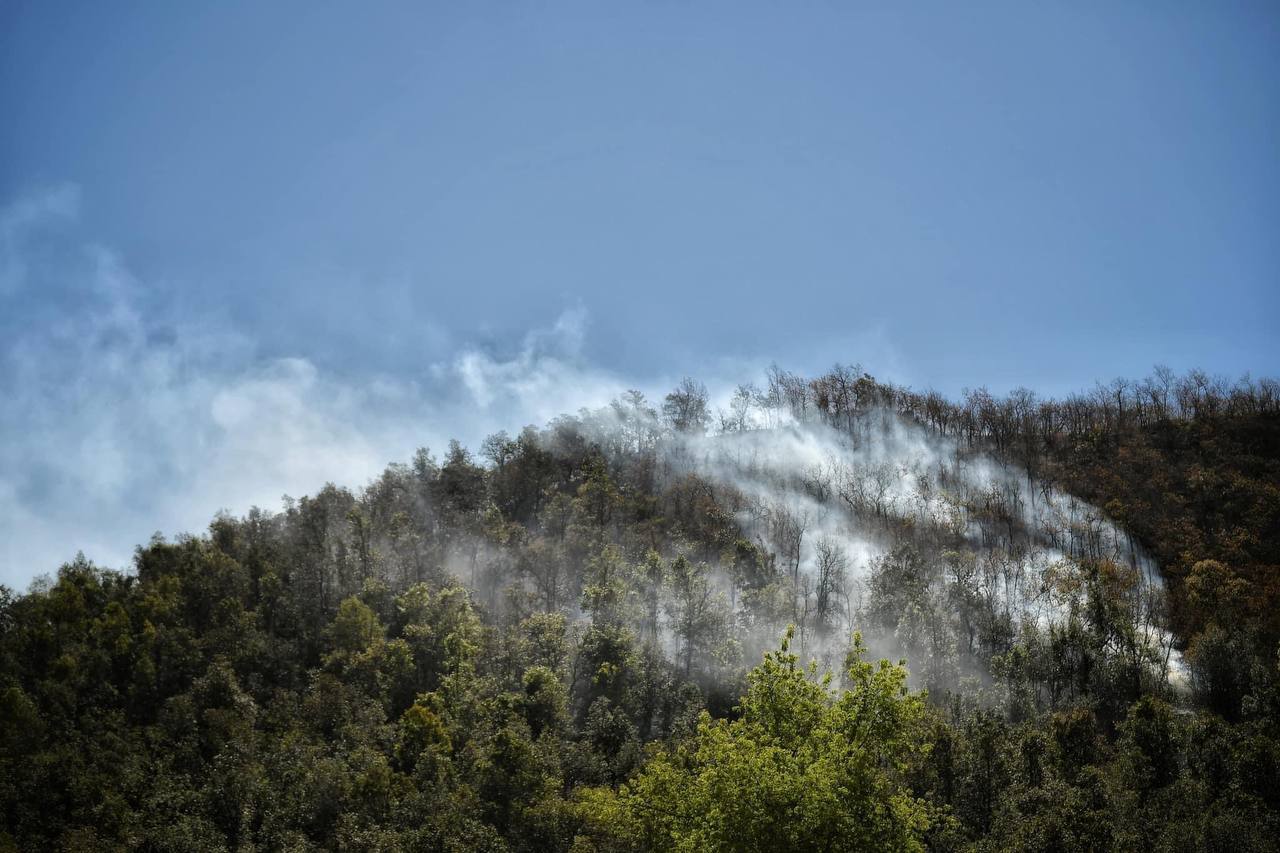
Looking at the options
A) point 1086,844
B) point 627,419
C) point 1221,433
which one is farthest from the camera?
point 627,419

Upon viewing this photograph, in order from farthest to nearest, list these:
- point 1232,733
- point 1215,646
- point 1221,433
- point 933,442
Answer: point 933,442 < point 1221,433 < point 1215,646 < point 1232,733

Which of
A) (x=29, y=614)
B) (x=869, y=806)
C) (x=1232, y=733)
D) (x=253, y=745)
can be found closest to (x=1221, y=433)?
(x=1232, y=733)

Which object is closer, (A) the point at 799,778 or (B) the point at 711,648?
(A) the point at 799,778

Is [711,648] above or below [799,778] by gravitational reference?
above

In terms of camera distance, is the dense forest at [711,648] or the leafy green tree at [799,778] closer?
the leafy green tree at [799,778]

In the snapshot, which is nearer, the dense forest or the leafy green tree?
the leafy green tree

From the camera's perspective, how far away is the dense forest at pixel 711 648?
42.7 m

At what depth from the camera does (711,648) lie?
82375mm

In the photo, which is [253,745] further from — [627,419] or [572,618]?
[627,419]

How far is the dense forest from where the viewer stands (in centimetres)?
4269

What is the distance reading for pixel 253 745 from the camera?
62.3m

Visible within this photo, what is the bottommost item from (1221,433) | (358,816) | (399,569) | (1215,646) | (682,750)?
(358,816)

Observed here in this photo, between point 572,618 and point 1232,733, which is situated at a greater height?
point 572,618

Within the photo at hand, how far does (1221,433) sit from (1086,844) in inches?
3165
